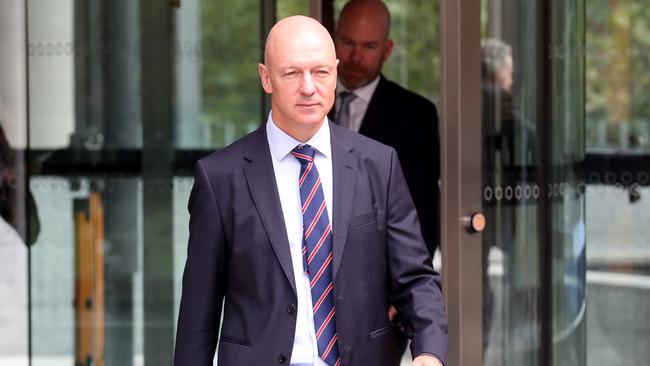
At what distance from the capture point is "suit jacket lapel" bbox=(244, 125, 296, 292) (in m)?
2.70

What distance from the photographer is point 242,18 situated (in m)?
5.25

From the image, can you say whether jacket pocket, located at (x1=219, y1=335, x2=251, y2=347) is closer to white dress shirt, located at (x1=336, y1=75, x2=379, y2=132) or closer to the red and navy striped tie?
the red and navy striped tie

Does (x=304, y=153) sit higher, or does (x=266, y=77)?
(x=266, y=77)

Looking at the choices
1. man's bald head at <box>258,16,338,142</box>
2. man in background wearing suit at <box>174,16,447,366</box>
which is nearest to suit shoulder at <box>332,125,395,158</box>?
man in background wearing suit at <box>174,16,447,366</box>

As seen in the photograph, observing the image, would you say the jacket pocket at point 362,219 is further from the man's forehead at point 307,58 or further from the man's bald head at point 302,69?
the man's forehead at point 307,58

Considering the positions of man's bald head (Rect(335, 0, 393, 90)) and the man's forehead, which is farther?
man's bald head (Rect(335, 0, 393, 90))

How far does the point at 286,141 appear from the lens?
278 cm

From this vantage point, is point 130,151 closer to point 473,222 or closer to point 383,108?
point 383,108

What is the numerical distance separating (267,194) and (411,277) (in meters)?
0.35

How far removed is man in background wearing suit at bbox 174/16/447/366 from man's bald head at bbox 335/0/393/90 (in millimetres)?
1689

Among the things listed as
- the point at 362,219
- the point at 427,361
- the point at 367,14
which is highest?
the point at 367,14

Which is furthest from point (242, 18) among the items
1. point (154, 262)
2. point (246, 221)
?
point (246, 221)

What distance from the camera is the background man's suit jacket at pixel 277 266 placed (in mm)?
2701

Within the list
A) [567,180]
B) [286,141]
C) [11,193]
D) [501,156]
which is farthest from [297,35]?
[11,193]
